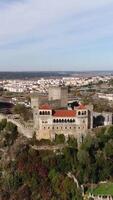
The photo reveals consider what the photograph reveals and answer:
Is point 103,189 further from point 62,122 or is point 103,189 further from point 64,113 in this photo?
point 64,113

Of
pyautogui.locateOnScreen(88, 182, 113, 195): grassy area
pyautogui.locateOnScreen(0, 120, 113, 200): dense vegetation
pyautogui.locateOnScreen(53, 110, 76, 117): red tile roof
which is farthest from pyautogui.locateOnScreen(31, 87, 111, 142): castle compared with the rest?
pyautogui.locateOnScreen(88, 182, 113, 195): grassy area

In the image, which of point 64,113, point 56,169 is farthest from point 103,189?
point 64,113

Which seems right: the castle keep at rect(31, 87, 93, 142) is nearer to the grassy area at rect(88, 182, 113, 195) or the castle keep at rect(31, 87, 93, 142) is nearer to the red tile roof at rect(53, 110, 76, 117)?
the red tile roof at rect(53, 110, 76, 117)

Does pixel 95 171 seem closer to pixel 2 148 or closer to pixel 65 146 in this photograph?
pixel 65 146

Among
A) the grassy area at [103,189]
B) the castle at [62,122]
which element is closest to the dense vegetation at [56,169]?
the grassy area at [103,189]

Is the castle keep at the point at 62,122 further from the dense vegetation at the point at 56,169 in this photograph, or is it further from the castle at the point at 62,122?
the dense vegetation at the point at 56,169
